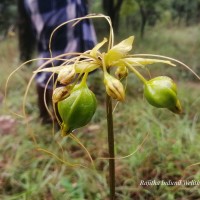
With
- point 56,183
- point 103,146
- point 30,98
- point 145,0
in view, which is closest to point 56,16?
point 103,146

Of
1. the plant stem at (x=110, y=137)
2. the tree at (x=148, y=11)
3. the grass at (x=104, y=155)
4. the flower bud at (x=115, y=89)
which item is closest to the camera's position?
the flower bud at (x=115, y=89)

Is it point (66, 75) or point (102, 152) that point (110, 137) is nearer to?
point (66, 75)

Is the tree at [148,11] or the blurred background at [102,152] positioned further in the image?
the tree at [148,11]

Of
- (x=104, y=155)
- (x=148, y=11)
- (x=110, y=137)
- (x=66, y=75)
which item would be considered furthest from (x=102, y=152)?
(x=148, y=11)

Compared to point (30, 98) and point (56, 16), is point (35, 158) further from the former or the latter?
point (30, 98)

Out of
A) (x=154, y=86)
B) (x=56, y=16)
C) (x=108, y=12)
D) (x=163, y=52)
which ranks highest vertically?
(x=154, y=86)

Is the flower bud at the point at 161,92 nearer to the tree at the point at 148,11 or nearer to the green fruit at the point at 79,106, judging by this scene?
the green fruit at the point at 79,106

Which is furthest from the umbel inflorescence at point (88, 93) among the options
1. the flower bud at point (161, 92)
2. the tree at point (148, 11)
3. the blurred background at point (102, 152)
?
the tree at point (148, 11)

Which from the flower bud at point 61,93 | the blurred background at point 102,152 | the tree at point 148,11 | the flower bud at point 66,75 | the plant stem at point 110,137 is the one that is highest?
the flower bud at point 66,75
